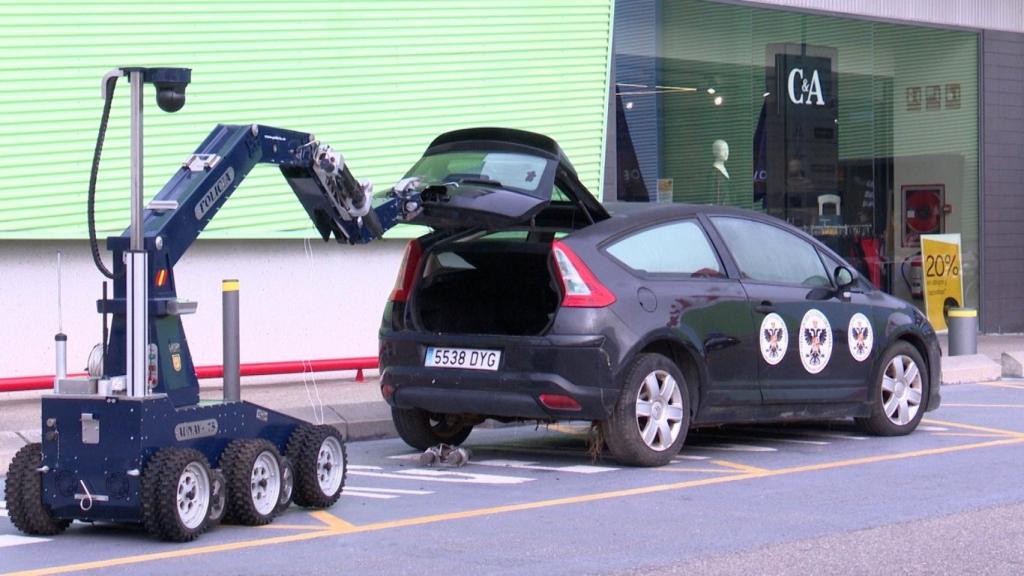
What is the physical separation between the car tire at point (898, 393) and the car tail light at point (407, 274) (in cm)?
321

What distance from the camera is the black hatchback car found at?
8984mm

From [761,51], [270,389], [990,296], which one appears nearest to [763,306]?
[270,389]

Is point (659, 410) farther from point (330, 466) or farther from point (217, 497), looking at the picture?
point (217, 497)

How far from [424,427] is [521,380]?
1214 mm

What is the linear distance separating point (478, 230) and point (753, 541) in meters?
3.36

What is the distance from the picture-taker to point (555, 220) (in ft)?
32.1

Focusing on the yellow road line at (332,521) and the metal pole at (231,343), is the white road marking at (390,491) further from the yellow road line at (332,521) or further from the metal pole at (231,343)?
the metal pole at (231,343)

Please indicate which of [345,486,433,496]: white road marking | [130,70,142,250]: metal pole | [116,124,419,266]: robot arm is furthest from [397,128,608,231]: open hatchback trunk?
[130,70,142,250]: metal pole

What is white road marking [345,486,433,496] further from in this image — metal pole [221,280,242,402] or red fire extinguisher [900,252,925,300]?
red fire extinguisher [900,252,925,300]

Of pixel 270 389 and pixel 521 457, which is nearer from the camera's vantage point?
pixel 521 457

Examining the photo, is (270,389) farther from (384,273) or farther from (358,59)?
(358,59)

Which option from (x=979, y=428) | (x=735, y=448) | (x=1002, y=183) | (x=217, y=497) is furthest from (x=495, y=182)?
(x=1002, y=183)

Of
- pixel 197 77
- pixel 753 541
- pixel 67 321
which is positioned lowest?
pixel 753 541

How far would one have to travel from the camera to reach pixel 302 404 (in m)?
12.0
